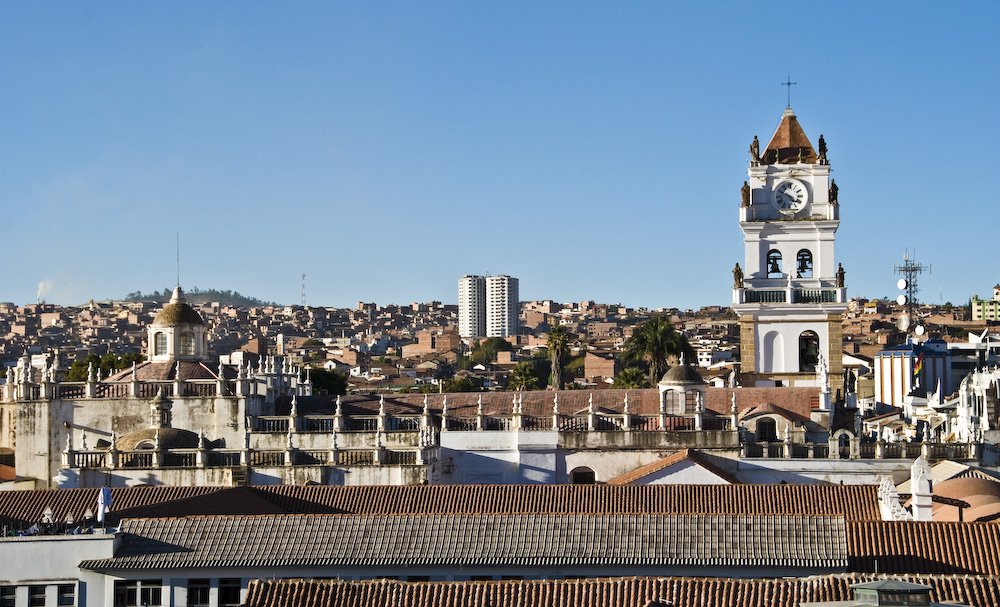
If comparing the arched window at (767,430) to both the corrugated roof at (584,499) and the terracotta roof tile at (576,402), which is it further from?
the corrugated roof at (584,499)

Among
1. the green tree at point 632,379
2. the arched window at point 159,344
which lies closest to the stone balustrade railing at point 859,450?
the arched window at point 159,344

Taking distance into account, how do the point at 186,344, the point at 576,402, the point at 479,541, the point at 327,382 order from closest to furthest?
the point at 479,541 < the point at 576,402 < the point at 186,344 < the point at 327,382

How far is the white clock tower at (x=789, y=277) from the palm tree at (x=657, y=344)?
760 inches

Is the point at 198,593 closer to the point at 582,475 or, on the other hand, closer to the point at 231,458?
the point at 231,458

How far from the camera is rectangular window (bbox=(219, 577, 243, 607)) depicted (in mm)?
30812

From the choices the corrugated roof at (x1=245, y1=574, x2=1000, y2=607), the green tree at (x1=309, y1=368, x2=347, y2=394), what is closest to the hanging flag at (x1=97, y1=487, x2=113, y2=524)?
the corrugated roof at (x1=245, y1=574, x2=1000, y2=607)

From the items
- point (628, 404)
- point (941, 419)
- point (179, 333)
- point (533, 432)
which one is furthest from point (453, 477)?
point (941, 419)

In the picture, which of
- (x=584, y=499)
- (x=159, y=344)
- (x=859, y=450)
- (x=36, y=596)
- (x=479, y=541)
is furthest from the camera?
(x=159, y=344)

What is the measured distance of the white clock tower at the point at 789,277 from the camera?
57.9m

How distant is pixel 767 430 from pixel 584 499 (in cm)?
1291

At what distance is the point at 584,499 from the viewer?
134ft

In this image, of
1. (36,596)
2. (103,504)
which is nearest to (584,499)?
(103,504)

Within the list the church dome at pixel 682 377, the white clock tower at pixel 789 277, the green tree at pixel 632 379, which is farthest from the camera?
the green tree at pixel 632 379

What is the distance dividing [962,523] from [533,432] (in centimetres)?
1967
